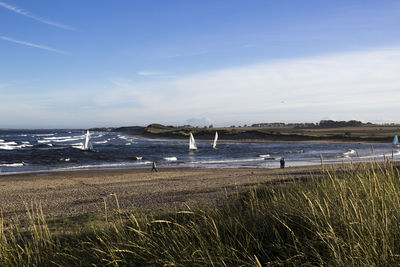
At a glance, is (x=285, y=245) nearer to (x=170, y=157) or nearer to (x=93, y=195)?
(x=93, y=195)

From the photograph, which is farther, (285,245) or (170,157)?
(170,157)

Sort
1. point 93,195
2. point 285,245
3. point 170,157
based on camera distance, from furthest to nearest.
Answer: point 170,157 → point 93,195 → point 285,245

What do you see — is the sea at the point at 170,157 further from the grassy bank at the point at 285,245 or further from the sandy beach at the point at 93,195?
the grassy bank at the point at 285,245

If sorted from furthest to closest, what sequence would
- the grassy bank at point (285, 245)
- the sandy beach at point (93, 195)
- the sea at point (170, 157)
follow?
the sea at point (170, 157)
the sandy beach at point (93, 195)
the grassy bank at point (285, 245)

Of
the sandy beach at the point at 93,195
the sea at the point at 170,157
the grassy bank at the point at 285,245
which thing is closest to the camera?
the grassy bank at the point at 285,245

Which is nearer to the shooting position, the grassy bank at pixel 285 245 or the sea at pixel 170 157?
the grassy bank at pixel 285 245

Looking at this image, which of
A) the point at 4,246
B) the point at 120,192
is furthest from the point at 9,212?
the point at 4,246

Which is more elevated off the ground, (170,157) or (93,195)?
(93,195)

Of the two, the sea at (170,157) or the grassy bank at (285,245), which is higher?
the grassy bank at (285,245)

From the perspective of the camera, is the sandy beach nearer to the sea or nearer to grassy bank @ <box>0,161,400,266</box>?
grassy bank @ <box>0,161,400,266</box>

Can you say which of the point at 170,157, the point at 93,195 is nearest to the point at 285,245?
the point at 93,195

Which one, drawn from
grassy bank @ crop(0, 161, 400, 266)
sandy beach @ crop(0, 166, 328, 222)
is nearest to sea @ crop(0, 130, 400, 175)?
sandy beach @ crop(0, 166, 328, 222)

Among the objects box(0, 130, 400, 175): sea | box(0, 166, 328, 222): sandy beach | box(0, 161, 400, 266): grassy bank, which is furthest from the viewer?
box(0, 130, 400, 175): sea

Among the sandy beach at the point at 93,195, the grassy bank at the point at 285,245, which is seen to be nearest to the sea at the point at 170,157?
the sandy beach at the point at 93,195
